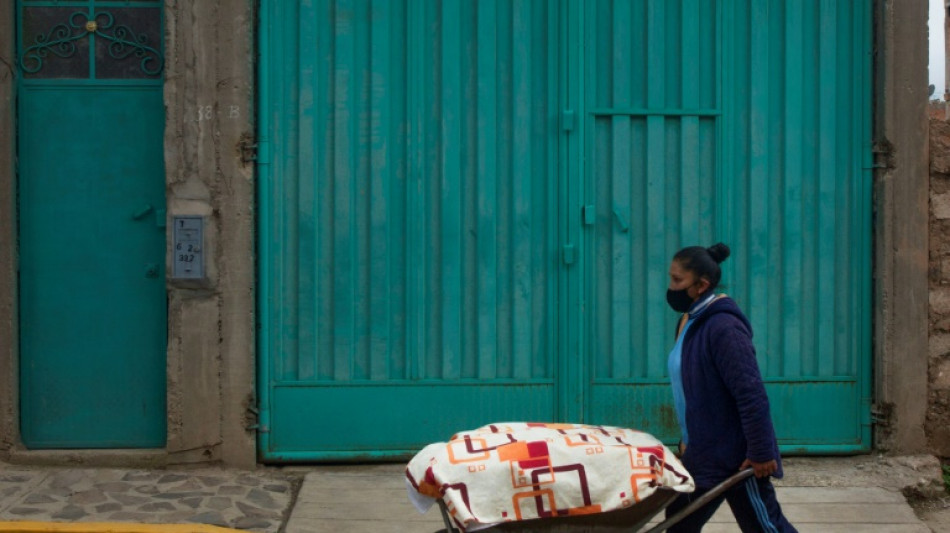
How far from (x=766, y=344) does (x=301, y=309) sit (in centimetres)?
281

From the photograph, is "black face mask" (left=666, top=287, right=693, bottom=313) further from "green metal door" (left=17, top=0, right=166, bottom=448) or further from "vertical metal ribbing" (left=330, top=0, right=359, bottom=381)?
"green metal door" (left=17, top=0, right=166, bottom=448)

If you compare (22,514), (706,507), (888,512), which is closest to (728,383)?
(706,507)

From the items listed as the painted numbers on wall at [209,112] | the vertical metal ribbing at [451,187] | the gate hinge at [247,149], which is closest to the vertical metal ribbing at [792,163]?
the vertical metal ribbing at [451,187]

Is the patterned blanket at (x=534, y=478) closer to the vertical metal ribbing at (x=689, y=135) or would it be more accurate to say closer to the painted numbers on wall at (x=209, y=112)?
the vertical metal ribbing at (x=689, y=135)

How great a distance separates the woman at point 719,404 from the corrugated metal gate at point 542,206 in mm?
2066

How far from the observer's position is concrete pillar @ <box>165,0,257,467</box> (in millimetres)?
5887

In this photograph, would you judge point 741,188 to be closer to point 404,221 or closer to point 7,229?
point 404,221

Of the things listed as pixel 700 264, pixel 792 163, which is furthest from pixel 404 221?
pixel 700 264

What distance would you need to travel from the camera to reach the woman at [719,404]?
373 cm

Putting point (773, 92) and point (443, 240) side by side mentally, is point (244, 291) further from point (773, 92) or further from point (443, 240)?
point (773, 92)

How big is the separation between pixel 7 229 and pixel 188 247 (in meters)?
1.07

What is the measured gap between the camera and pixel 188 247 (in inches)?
231

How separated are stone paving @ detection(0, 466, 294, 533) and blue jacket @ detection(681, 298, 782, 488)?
2.34 m

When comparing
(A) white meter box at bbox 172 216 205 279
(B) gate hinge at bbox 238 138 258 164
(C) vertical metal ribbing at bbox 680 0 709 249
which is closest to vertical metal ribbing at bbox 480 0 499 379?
(C) vertical metal ribbing at bbox 680 0 709 249
